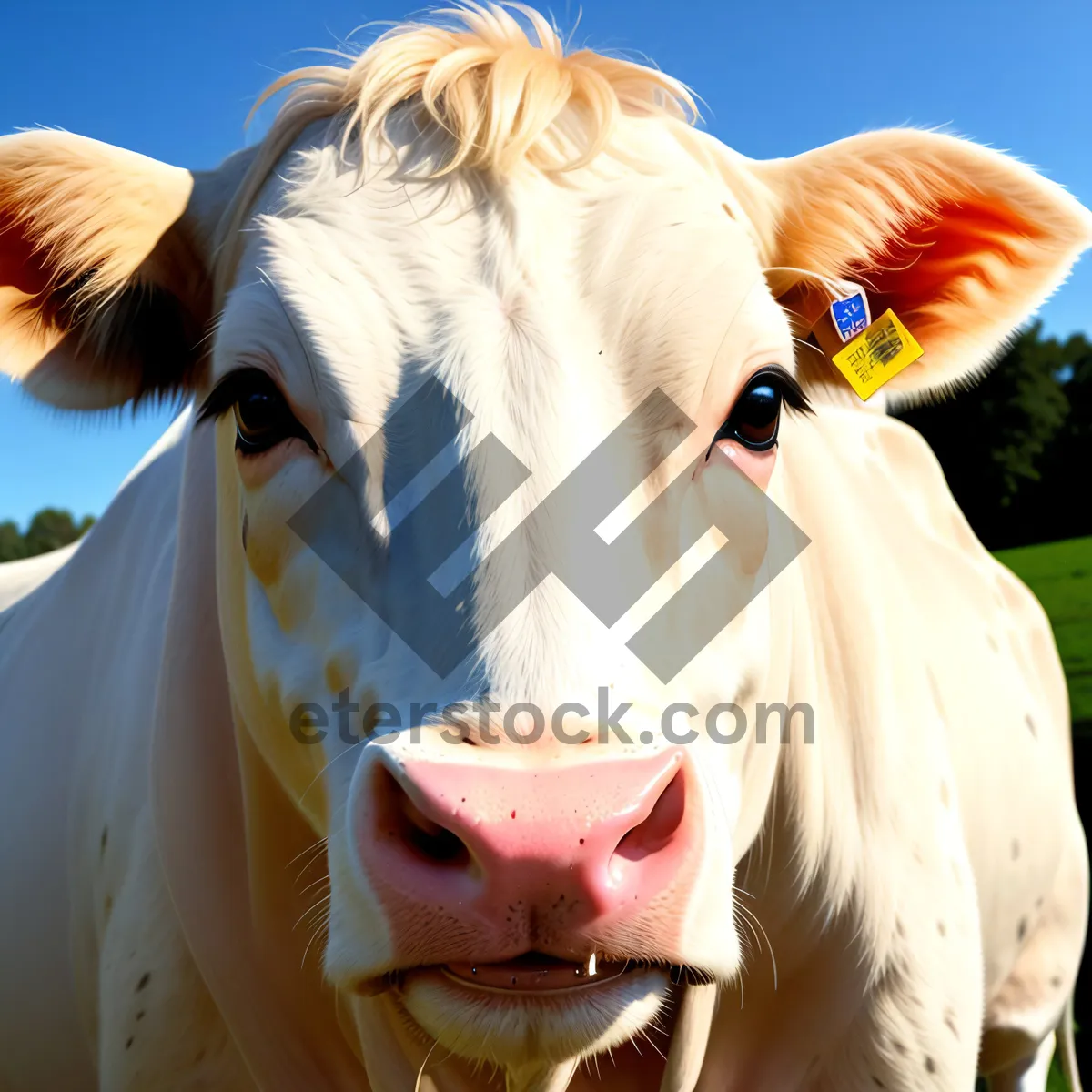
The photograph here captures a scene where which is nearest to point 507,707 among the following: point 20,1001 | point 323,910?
point 323,910

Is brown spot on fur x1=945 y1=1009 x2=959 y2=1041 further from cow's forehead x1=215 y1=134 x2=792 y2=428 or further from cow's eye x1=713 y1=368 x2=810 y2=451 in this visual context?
cow's forehead x1=215 y1=134 x2=792 y2=428

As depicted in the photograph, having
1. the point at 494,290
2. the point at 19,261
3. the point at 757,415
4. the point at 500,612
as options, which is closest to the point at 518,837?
the point at 500,612

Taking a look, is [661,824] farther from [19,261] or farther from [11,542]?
[11,542]

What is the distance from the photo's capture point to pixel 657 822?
126cm

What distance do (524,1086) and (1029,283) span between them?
6.52 feet

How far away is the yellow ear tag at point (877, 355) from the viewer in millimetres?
2219

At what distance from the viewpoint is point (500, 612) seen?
1.33 m

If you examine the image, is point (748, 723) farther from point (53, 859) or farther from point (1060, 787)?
point (1060, 787)

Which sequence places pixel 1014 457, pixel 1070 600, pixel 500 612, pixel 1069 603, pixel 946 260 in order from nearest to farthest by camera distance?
pixel 500 612
pixel 946 260
pixel 1069 603
pixel 1070 600
pixel 1014 457

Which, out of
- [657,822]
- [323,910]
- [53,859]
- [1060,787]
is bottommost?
[1060,787]

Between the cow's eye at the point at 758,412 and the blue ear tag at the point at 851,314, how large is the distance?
394mm

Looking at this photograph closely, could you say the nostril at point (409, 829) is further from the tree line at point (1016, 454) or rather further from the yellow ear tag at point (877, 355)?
the tree line at point (1016, 454)

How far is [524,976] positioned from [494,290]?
3.25 feet

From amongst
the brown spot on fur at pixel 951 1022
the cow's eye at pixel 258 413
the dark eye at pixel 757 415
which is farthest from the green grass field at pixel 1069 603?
the cow's eye at pixel 258 413
